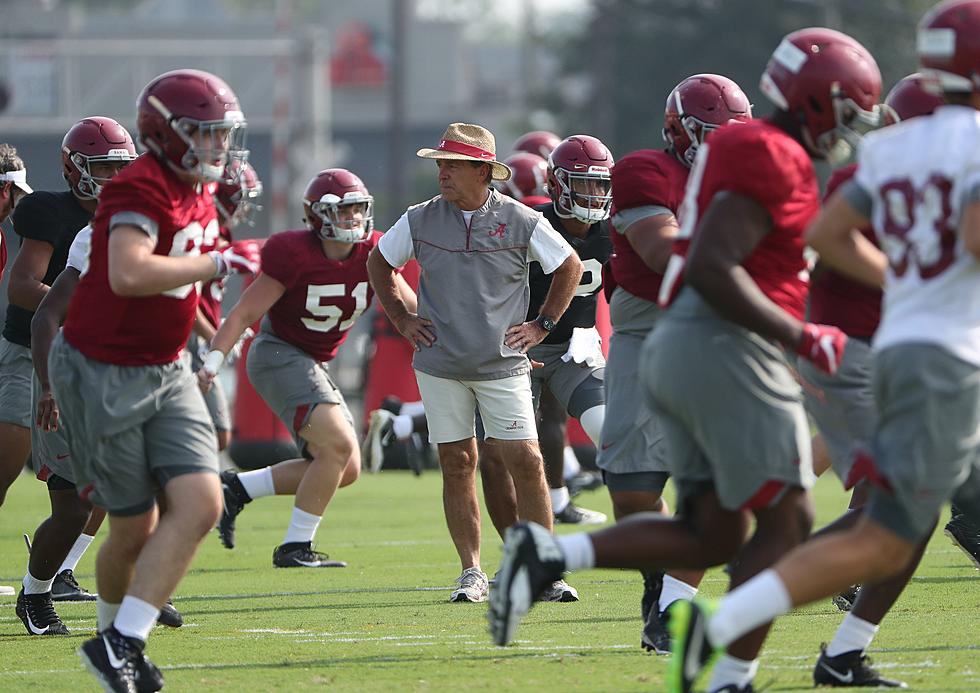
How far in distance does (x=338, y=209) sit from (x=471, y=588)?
2.22 meters

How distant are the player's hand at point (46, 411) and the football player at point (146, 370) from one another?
114 centimetres

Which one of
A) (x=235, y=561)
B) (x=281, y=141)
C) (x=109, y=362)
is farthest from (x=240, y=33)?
(x=109, y=362)

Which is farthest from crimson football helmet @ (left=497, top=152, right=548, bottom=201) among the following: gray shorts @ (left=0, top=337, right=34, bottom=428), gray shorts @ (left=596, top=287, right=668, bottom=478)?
gray shorts @ (left=596, top=287, right=668, bottom=478)

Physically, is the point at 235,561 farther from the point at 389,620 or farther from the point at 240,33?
the point at 240,33

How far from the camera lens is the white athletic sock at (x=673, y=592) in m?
5.92

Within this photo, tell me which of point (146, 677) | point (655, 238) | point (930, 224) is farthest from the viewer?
point (655, 238)

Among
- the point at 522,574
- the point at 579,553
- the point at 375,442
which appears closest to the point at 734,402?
the point at 579,553

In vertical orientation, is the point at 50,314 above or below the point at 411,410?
above

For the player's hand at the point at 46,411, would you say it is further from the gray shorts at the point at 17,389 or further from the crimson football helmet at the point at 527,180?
the crimson football helmet at the point at 527,180

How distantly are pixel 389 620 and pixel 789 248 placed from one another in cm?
274

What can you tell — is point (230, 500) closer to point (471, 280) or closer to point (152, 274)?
point (471, 280)

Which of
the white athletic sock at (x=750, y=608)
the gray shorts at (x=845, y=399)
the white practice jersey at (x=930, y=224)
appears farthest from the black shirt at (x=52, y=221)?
the white practice jersey at (x=930, y=224)

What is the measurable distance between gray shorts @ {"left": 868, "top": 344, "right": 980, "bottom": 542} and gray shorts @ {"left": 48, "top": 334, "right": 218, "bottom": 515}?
2.05m

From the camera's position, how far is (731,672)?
4625 mm
